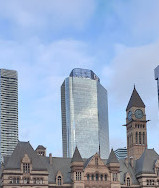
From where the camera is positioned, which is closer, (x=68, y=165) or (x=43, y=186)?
(x=43, y=186)

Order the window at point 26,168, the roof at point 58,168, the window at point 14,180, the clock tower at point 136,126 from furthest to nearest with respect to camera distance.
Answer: the clock tower at point 136,126 → the roof at point 58,168 → the window at point 26,168 → the window at point 14,180

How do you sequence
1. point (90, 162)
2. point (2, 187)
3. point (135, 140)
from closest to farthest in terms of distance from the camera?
point (2, 187)
point (90, 162)
point (135, 140)

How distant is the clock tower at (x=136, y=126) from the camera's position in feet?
520

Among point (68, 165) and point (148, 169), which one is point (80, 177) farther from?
point (148, 169)

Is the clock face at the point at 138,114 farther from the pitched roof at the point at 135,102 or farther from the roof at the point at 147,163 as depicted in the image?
the roof at the point at 147,163

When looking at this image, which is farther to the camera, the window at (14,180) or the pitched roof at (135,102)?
the pitched roof at (135,102)

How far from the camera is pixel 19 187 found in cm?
11512

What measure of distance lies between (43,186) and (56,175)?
537cm

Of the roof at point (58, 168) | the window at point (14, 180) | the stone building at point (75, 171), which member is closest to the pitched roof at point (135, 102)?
the stone building at point (75, 171)

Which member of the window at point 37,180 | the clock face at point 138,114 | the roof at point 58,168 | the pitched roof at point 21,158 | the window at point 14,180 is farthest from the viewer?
the clock face at point 138,114

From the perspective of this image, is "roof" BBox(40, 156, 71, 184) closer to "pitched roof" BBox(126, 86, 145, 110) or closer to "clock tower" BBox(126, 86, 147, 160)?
"clock tower" BBox(126, 86, 147, 160)

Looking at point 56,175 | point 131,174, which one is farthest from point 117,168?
point 56,175

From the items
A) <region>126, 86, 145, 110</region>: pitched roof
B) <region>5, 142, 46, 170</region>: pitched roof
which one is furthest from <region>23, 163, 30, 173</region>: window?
<region>126, 86, 145, 110</region>: pitched roof

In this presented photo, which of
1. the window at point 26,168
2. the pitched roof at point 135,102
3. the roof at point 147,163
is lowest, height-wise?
the window at point 26,168
